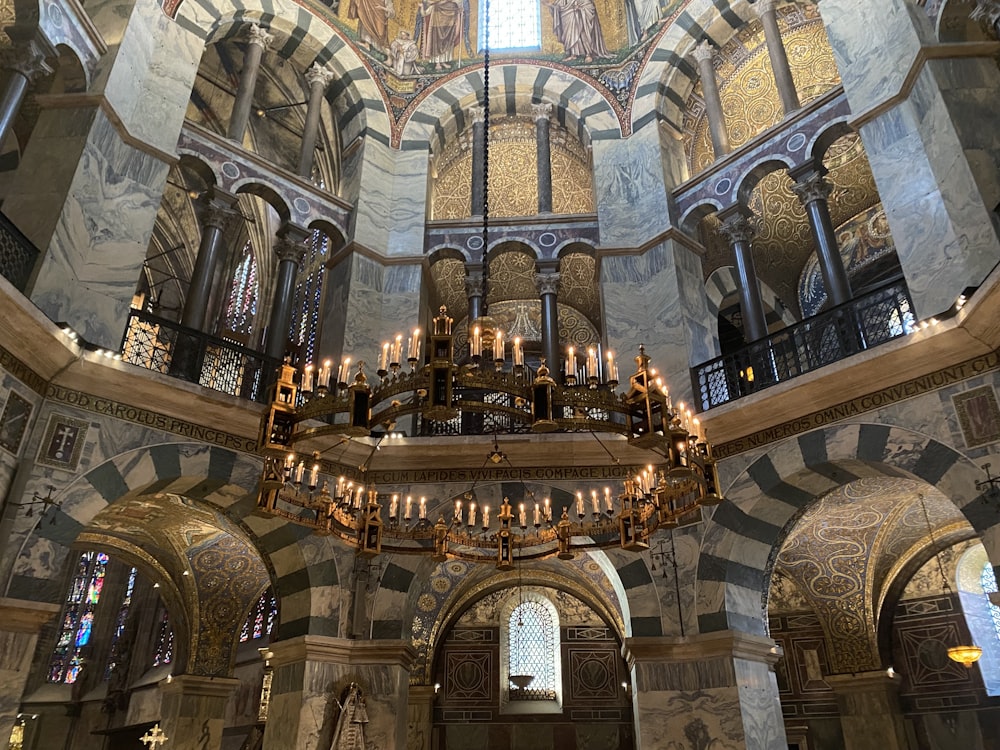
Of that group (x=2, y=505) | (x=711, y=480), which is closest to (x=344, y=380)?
(x=711, y=480)

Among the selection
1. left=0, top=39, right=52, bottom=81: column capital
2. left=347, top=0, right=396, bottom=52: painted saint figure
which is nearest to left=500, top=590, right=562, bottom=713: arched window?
left=347, top=0, right=396, bottom=52: painted saint figure

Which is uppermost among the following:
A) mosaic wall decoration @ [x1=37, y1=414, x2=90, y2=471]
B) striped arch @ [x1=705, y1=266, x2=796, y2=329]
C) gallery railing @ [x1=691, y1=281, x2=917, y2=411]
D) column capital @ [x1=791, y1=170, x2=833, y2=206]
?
striped arch @ [x1=705, y1=266, x2=796, y2=329]

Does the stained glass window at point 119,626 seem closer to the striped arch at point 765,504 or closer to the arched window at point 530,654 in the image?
the arched window at point 530,654

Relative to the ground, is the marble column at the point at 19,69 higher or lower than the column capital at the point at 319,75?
lower

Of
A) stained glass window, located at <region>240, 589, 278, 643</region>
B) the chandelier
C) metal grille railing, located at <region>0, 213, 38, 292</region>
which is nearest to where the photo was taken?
the chandelier

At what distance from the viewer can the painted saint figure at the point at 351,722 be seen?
8.05 m

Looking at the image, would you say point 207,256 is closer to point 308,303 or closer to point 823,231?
point 308,303

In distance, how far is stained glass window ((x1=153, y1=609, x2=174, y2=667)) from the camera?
16.4 m

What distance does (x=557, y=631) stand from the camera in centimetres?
1399

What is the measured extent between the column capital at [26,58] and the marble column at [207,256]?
8.15 ft

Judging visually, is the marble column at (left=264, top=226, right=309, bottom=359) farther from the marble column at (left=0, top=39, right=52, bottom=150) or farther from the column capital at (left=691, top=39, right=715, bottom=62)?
the column capital at (left=691, top=39, right=715, bottom=62)

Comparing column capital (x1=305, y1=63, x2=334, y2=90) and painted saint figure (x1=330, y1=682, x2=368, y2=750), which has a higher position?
column capital (x1=305, y1=63, x2=334, y2=90)

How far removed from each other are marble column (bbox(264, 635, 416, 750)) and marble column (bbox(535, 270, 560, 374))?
441cm

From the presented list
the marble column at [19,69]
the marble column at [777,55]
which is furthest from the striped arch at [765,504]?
the marble column at [19,69]
